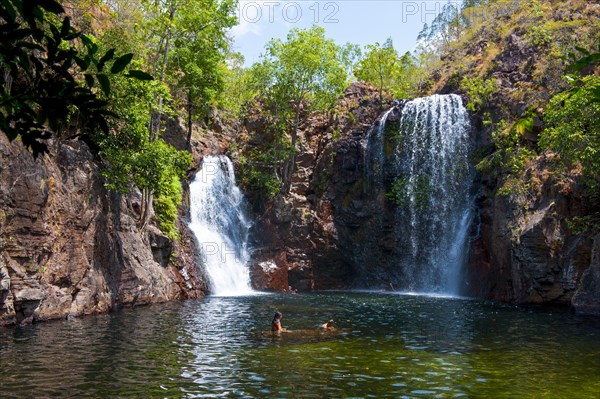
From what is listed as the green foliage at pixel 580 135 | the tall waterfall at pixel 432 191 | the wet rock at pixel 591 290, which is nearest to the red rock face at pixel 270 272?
the tall waterfall at pixel 432 191

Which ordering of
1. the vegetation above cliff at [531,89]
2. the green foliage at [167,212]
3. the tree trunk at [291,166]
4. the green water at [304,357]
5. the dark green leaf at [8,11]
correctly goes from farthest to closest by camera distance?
the tree trunk at [291,166] → the green foliage at [167,212] → the vegetation above cliff at [531,89] → the green water at [304,357] → the dark green leaf at [8,11]

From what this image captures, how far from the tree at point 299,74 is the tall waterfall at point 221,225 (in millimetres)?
5289

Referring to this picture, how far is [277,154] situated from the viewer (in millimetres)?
44688

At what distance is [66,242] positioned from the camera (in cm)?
2080

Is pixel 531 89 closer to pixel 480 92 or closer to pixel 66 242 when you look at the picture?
pixel 480 92

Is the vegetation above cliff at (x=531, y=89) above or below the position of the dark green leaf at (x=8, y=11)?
above

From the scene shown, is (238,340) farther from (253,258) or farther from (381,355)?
(253,258)

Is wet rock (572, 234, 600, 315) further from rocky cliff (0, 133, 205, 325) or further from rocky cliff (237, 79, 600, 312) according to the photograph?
rocky cliff (0, 133, 205, 325)

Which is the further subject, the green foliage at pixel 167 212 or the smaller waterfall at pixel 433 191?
the smaller waterfall at pixel 433 191

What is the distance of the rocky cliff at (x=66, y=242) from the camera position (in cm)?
1770

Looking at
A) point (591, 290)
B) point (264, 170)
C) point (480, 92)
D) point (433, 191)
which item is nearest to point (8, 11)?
point (591, 290)

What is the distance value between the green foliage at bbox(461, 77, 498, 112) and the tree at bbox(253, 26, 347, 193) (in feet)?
39.4

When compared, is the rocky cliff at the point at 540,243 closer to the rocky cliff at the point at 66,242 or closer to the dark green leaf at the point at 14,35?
the rocky cliff at the point at 66,242

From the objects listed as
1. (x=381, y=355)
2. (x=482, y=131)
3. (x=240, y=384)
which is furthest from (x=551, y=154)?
(x=240, y=384)
